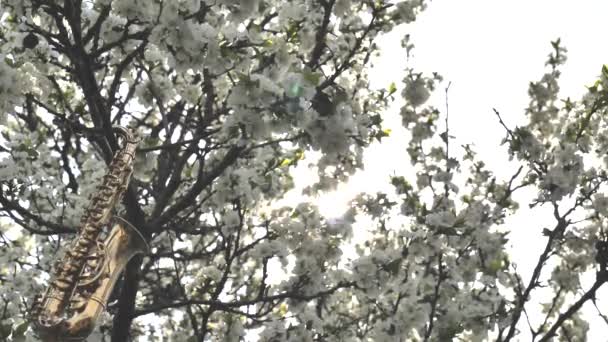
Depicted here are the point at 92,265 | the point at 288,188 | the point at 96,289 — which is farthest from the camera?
the point at 288,188

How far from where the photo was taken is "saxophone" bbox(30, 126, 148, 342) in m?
4.74

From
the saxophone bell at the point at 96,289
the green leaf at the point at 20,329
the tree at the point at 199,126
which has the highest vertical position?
the tree at the point at 199,126

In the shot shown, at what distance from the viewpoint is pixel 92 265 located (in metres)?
5.08

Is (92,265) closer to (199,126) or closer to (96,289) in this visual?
(96,289)

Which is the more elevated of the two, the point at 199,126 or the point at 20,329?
the point at 199,126

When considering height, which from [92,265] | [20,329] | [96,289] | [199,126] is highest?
[199,126]

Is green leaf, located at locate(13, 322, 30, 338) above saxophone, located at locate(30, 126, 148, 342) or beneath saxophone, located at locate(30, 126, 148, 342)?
beneath

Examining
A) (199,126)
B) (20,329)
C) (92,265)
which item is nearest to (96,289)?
(92,265)

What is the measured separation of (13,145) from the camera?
275 inches

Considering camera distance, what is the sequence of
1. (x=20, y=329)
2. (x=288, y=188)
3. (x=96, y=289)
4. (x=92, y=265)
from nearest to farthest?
(x=20, y=329) < (x=96, y=289) < (x=92, y=265) < (x=288, y=188)

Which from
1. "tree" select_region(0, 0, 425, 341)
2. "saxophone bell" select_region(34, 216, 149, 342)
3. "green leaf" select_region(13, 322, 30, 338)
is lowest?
"green leaf" select_region(13, 322, 30, 338)

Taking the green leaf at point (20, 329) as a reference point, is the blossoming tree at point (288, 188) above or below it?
above

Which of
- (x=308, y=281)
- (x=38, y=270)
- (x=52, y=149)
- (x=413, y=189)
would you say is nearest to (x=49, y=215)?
(x=38, y=270)

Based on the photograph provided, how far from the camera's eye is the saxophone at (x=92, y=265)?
4742 mm
